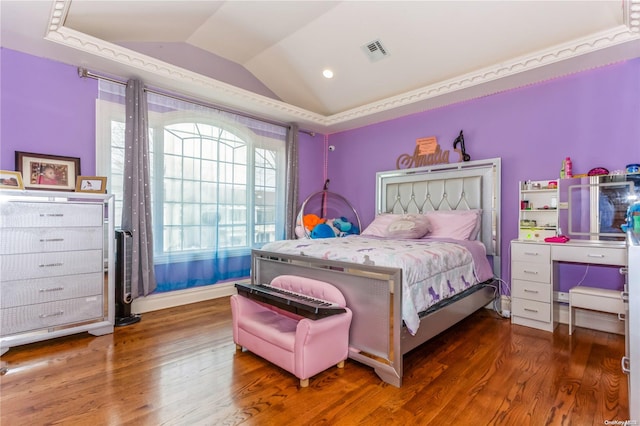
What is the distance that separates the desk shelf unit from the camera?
3.04m

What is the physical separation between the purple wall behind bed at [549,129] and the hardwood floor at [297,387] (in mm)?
1310

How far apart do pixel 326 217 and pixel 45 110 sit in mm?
3676

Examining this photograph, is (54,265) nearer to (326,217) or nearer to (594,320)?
(326,217)

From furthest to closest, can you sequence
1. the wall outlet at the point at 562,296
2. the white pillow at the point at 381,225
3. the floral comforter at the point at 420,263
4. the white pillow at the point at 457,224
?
1. the white pillow at the point at 381,225
2. the white pillow at the point at 457,224
3. the wall outlet at the point at 562,296
4. the floral comforter at the point at 420,263

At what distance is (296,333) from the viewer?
184 centimetres

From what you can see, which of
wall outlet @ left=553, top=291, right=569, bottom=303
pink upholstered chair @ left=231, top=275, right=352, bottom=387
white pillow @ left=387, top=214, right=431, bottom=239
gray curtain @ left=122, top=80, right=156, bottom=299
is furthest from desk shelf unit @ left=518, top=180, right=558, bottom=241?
gray curtain @ left=122, top=80, right=156, bottom=299

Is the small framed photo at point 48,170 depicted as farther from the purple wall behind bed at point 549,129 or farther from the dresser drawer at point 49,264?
the purple wall behind bed at point 549,129

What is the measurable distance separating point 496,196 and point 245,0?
3.19m

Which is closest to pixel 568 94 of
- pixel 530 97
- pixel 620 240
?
pixel 530 97

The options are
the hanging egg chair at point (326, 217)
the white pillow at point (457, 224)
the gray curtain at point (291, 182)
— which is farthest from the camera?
the gray curtain at point (291, 182)

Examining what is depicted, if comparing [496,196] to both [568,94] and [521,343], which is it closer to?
[568,94]

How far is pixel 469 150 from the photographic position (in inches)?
145

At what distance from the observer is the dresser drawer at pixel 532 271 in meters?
2.78

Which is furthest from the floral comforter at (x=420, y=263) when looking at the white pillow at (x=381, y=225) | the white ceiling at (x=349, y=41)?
the white ceiling at (x=349, y=41)
